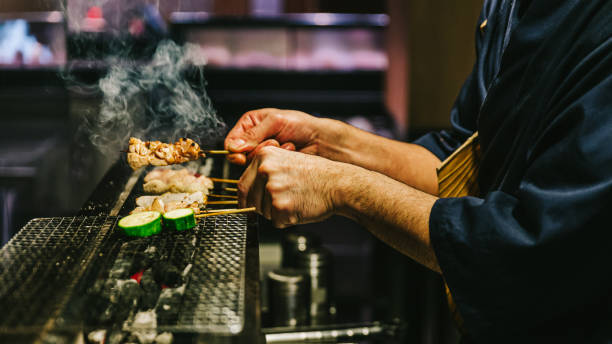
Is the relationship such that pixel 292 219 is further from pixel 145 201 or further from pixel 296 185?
pixel 145 201

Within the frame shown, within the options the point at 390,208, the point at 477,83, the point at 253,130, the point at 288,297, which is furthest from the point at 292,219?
the point at 288,297

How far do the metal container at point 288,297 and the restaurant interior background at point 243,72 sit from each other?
1715mm

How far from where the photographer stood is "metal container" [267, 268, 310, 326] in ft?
10.6

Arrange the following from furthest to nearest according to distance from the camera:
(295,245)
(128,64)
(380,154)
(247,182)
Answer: (128,64)
(295,245)
(380,154)
(247,182)

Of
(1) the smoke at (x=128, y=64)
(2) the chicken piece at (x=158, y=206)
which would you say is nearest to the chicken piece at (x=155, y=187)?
(2) the chicken piece at (x=158, y=206)

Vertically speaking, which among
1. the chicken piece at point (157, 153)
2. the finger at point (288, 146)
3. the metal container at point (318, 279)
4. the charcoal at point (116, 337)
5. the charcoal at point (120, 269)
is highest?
the finger at point (288, 146)

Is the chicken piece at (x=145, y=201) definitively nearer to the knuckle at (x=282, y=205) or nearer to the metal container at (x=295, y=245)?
the knuckle at (x=282, y=205)

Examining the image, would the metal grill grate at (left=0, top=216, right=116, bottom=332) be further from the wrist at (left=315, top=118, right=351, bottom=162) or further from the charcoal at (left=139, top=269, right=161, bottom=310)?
the wrist at (left=315, top=118, right=351, bottom=162)

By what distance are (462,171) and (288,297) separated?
1.48 meters

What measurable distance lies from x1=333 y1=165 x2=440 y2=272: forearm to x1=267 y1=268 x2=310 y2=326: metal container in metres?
1.42

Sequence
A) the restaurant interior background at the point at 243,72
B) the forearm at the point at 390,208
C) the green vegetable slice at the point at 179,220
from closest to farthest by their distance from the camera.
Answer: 1. the forearm at the point at 390,208
2. the green vegetable slice at the point at 179,220
3. the restaurant interior background at the point at 243,72

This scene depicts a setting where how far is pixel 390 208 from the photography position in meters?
1.80

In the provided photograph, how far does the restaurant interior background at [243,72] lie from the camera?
18.3 ft

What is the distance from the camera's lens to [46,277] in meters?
1.55
